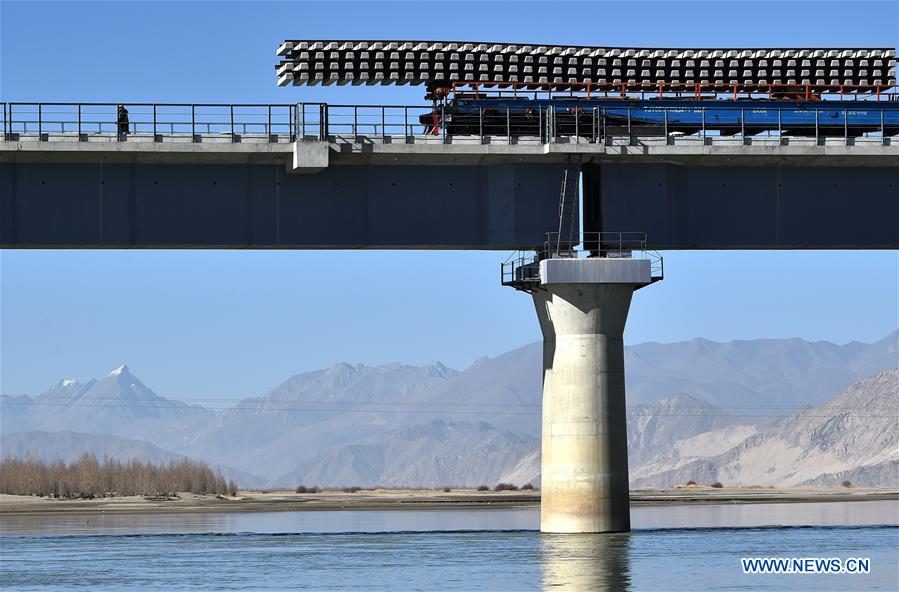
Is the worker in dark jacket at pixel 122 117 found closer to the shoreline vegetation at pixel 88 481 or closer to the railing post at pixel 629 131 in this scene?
the railing post at pixel 629 131

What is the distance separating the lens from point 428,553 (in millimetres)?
57125

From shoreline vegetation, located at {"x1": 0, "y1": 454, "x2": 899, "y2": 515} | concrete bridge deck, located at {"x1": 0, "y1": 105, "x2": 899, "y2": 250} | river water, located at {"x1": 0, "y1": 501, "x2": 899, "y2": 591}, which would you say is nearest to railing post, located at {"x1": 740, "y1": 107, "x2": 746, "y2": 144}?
concrete bridge deck, located at {"x1": 0, "y1": 105, "x2": 899, "y2": 250}

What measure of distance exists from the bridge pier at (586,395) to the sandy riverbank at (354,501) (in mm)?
38871

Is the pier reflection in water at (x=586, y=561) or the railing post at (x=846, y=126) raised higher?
the railing post at (x=846, y=126)

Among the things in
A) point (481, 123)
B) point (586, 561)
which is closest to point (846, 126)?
point (481, 123)

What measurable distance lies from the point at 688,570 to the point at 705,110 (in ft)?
71.5

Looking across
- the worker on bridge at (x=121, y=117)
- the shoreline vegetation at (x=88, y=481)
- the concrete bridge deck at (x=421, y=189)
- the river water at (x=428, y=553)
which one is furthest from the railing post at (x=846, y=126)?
the shoreline vegetation at (x=88, y=481)

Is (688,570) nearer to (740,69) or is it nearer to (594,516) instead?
(594,516)

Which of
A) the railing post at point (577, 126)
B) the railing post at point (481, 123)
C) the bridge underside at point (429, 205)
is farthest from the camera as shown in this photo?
the railing post at point (577, 126)

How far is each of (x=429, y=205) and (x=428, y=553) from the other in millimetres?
12526

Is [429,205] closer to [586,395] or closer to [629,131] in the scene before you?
[629,131]

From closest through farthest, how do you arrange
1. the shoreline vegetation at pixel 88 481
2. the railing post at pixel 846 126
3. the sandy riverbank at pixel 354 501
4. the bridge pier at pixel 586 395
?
the bridge pier at pixel 586 395 < the railing post at pixel 846 126 < the sandy riverbank at pixel 354 501 < the shoreline vegetation at pixel 88 481

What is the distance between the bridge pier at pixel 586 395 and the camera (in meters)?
59.0

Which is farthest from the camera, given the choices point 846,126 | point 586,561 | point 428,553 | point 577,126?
point 846,126
